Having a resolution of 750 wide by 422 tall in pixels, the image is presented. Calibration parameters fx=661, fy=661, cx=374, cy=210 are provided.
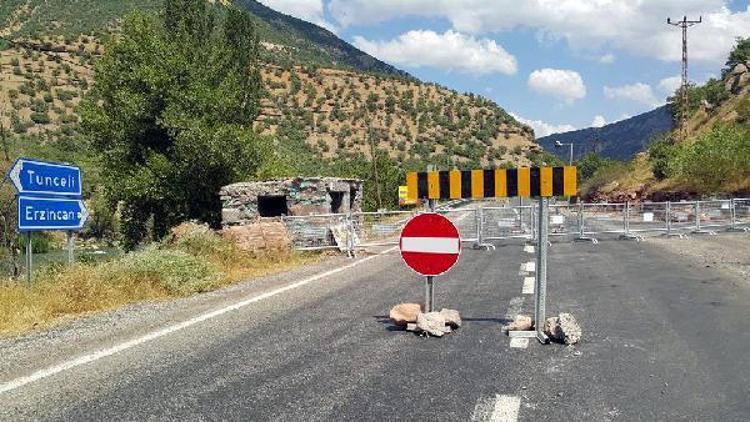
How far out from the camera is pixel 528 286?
11109 millimetres

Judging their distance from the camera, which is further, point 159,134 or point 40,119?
point 40,119

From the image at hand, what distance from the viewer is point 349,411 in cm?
463

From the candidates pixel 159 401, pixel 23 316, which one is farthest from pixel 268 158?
pixel 159 401

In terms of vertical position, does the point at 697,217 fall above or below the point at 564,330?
above

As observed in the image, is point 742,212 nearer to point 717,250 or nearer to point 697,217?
point 697,217

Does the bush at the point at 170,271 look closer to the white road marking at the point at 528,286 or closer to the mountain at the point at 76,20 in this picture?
the white road marking at the point at 528,286

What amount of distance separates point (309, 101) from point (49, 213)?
88.4m

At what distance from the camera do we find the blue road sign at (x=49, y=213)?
406 inches

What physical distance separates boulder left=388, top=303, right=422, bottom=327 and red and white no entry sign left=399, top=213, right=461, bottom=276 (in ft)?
1.55

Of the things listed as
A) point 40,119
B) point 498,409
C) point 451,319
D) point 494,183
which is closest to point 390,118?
point 40,119

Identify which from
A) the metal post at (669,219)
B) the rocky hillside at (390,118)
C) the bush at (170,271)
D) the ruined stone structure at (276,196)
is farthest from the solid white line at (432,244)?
the rocky hillside at (390,118)

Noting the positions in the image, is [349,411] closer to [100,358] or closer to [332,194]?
[100,358]

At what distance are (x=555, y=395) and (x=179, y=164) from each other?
19.6 m

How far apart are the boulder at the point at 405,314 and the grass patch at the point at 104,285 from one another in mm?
4493
